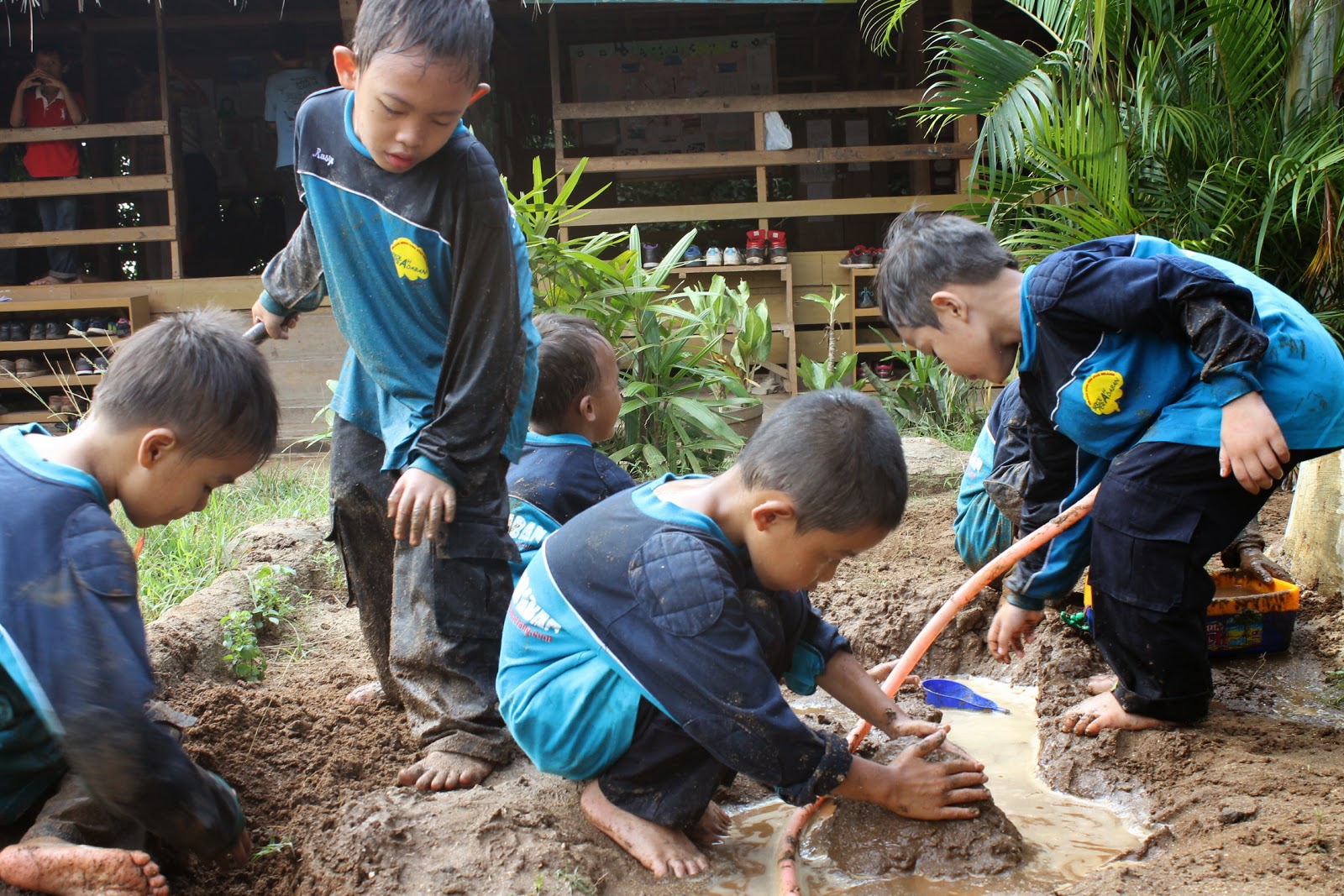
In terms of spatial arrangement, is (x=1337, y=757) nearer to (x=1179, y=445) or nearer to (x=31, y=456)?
(x=1179, y=445)

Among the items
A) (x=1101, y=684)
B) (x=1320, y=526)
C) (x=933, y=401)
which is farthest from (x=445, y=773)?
(x=933, y=401)

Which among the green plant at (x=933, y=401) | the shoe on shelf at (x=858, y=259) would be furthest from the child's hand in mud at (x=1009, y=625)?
the shoe on shelf at (x=858, y=259)

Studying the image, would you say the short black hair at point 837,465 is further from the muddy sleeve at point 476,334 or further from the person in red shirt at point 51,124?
the person in red shirt at point 51,124

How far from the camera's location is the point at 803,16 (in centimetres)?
939

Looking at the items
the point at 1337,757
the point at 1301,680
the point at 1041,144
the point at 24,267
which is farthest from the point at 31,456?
the point at 24,267

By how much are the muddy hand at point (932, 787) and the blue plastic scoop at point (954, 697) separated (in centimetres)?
88

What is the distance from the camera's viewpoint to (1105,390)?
241cm

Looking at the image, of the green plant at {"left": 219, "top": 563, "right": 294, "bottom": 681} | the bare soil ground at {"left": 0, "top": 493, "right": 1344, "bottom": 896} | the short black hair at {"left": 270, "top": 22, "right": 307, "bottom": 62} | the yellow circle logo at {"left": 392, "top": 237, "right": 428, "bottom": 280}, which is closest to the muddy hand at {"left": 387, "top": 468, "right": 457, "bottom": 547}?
the yellow circle logo at {"left": 392, "top": 237, "right": 428, "bottom": 280}

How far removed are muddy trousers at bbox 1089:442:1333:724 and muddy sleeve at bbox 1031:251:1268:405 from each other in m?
0.20

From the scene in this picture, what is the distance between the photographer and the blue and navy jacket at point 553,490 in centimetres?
273

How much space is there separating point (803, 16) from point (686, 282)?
117 inches

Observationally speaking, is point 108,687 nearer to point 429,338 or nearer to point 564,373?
point 429,338

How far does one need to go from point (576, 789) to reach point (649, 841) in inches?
10.7

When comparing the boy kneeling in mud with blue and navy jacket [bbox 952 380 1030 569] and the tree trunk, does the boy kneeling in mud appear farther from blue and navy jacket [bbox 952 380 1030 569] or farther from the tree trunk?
the tree trunk
